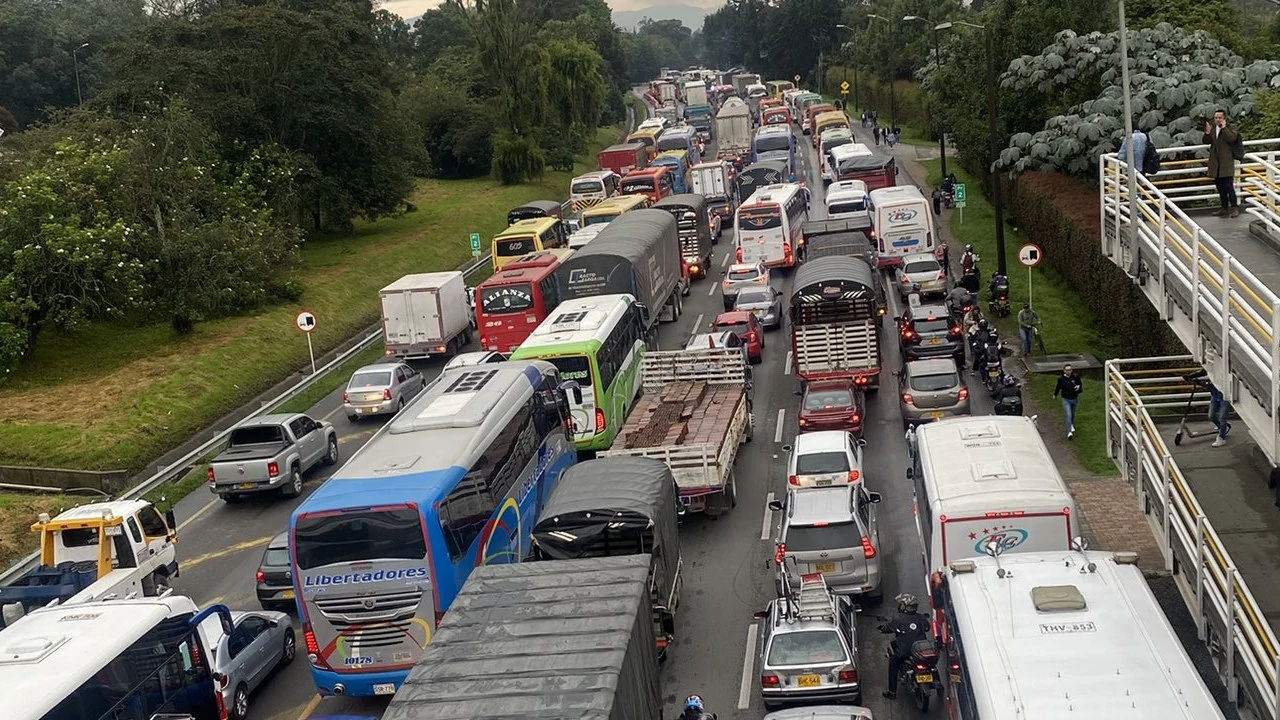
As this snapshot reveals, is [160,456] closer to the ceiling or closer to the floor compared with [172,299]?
closer to the floor

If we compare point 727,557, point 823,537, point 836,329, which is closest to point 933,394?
point 836,329

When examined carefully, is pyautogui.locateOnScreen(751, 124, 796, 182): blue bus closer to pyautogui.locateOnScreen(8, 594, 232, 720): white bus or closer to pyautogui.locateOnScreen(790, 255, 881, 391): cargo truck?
pyautogui.locateOnScreen(790, 255, 881, 391): cargo truck

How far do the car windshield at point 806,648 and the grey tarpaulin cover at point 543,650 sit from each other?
2.09 meters

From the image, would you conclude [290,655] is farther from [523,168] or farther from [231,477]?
[523,168]

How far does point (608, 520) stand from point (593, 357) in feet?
27.6

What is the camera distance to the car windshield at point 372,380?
33.8 meters

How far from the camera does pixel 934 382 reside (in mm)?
26875

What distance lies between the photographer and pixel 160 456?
31.9 metres

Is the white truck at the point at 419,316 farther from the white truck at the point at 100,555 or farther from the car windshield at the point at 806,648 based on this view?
the car windshield at the point at 806,648

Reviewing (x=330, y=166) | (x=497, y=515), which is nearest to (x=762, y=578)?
(x=497, y=515)

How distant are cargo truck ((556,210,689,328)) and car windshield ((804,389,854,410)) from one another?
7.66 meters

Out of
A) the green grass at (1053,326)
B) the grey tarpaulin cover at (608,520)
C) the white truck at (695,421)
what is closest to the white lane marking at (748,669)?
the grey tarpaulin cover at (608,520)

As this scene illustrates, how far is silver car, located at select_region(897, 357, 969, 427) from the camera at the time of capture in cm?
2656

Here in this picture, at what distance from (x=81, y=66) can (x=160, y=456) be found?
81224 millimetres
